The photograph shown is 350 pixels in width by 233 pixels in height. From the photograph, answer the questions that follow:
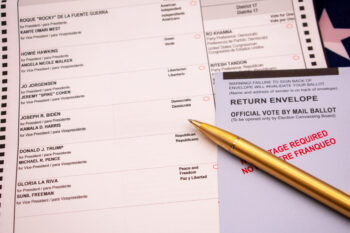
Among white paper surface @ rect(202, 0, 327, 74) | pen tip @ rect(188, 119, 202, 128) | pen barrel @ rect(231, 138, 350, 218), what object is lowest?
pen barrel @ rect(231, 138, 350, 218)

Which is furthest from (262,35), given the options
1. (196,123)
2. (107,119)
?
(107,119)

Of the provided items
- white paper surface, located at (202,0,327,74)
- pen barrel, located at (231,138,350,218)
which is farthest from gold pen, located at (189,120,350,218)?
white paper surface, located at (202,0,327,74)

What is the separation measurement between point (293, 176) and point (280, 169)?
2 cm

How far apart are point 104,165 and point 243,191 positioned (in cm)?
21

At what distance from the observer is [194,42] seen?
1.56 ft

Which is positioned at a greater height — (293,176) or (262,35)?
(262,35)

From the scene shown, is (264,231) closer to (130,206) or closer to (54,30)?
(130,206)

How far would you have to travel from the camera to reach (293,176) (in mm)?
389

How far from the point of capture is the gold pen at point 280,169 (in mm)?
379

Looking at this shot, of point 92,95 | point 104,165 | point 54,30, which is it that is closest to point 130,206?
point 104,165

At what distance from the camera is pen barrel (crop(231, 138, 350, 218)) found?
0.38m

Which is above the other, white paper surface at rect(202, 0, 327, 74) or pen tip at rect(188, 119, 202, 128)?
white paper surface at rect(202, 0, 327, 74)

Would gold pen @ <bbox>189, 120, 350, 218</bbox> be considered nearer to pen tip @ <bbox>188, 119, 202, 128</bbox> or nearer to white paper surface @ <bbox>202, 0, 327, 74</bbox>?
pen tip @ <bbox>188, 119, 202, 128</bbox>

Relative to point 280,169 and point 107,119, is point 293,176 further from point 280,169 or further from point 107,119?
point 107,119
